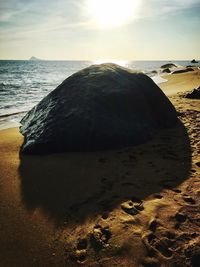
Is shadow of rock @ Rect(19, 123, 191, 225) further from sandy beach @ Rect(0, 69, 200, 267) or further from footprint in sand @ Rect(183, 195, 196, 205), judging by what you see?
footprint in sand @ Rect(183, 195, 196, 205)

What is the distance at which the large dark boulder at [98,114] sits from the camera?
17.6 ft

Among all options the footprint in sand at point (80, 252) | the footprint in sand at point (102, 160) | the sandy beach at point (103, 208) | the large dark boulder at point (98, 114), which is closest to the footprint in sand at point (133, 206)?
the sandy beach at point (103, 208)

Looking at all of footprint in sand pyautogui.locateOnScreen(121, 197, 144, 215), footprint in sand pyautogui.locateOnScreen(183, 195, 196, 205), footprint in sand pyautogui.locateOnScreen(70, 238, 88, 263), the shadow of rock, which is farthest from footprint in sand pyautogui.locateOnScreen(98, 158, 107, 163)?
footprint in sand pyautogui.locateOnScreen(70, 238, 88, 263)

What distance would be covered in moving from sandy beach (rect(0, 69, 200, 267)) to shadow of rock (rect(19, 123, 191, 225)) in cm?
1

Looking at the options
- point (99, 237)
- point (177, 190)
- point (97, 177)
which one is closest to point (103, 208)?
point (99, 237)

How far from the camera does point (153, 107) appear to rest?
6703 millimetres

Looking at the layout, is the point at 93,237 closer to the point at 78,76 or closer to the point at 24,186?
the point at 24,186

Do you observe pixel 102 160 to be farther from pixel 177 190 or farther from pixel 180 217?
pixel 180 217

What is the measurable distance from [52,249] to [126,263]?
0.84 metres

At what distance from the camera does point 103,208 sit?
134 inches

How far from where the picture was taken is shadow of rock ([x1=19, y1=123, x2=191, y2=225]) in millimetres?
3539

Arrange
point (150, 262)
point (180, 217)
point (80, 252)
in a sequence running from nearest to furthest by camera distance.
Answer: point (150, 262) < point (80, 252) < point (180, 217)

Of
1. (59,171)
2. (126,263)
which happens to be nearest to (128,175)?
(59,171)

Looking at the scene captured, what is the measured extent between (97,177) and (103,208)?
885 millimetres
